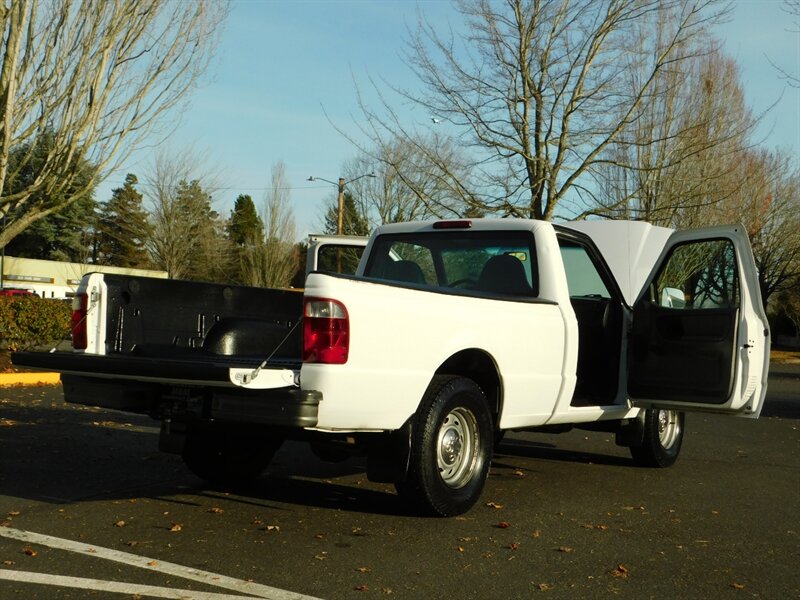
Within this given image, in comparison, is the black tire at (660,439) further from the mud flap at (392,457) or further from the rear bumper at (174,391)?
the rear bumper at (174,391)

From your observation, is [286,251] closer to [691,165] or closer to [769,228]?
[769,228]

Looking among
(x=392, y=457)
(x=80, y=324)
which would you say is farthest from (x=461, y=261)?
(x=80, y=324)

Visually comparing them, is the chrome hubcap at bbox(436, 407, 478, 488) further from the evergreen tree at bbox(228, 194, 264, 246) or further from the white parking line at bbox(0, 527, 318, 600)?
the evergreen tree at bbox(228, 194, 264, 246)

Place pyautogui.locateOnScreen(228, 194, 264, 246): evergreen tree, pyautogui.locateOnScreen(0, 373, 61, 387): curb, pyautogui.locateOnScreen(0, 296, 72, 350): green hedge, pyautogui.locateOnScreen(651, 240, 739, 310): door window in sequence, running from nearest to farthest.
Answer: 1. pyautogui.locateOnScreen(651, 240, 739, 310): door window
2. pyautogui.locateOnScreen(0, 373, 61, 387): curb
3. pyautogui.locateOnScreen(0, 296, 72, 350): green hedge
4. pyautogui.locateOnScreen(228, 194, 264, 246): evergreen tree

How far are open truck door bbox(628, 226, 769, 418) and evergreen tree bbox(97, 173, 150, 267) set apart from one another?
5599cm

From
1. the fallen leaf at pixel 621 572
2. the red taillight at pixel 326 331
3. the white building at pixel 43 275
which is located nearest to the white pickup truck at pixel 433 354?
the red taillight at pixel 326 331

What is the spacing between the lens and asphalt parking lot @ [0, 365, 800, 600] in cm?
464

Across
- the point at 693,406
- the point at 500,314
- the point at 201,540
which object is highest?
the point at 500,314

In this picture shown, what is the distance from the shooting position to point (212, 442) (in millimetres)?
6891

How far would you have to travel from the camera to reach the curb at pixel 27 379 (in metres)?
14.8

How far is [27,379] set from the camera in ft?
49.9

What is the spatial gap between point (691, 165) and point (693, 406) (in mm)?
15232

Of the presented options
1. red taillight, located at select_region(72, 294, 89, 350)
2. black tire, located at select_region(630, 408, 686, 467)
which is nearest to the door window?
black tire, located at select_region(630, 408, 686, 467)

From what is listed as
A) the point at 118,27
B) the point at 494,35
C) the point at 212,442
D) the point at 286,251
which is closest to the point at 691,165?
the point at 494,35
